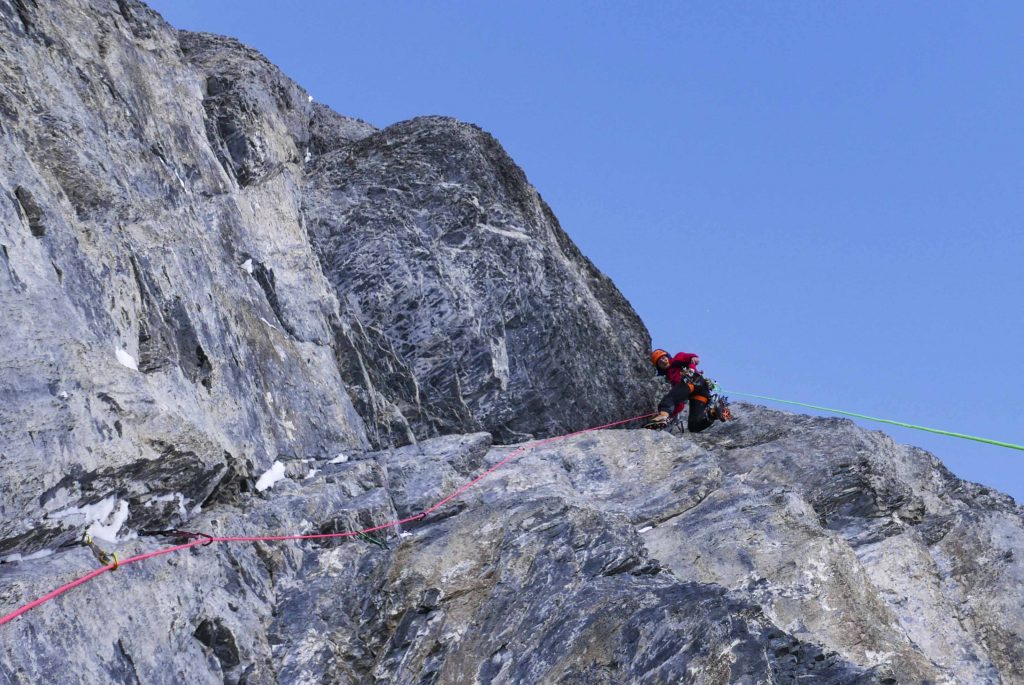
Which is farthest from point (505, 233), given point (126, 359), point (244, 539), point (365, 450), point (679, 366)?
point (244, 539)

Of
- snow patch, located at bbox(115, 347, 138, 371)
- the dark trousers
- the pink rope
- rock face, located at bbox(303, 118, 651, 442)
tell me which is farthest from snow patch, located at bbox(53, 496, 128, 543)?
the dark trousers

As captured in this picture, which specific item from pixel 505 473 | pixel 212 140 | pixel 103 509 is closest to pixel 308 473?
pixel 505 473

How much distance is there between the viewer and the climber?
1641 cm

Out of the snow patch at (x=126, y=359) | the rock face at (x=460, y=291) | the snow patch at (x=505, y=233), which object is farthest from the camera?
the snow patch at (x=505, y=233)

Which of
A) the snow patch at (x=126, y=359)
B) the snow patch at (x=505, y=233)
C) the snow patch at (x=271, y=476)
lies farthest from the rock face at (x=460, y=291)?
the snow patch at (x=126, y=359)

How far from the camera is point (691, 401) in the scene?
16.5m

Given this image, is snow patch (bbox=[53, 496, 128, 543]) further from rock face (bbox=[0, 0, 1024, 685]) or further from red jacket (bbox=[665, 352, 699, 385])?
red jacket (bbox=[665, 352, 699, 385])

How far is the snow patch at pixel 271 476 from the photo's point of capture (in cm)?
1091

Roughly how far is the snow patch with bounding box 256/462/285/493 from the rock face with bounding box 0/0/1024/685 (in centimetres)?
6

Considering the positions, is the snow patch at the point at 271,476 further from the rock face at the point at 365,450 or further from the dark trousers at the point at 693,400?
the dark trousers at the point at 693,400

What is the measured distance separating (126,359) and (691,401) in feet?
31.3

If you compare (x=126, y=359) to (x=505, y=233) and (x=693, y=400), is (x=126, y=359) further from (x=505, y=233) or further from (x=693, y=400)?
(x=693, y=400)

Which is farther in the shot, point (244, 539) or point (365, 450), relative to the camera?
point (365, 450)

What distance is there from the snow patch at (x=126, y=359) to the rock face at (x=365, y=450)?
3cm
